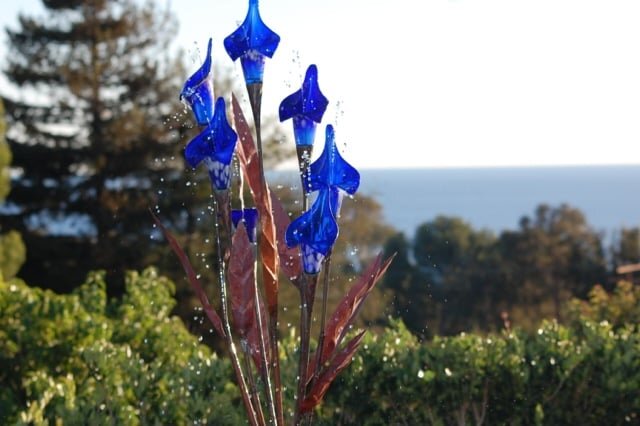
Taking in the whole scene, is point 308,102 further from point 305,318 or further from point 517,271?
point 517,271

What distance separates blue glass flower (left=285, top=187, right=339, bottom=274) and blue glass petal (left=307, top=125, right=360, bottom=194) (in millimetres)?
24

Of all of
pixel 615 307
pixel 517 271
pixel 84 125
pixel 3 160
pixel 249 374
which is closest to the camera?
pixel 249 374

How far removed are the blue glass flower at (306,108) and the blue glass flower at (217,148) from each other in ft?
0.44

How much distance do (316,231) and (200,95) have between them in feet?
1.27

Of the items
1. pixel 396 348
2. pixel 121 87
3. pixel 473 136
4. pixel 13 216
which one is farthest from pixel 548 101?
pixel 396 348

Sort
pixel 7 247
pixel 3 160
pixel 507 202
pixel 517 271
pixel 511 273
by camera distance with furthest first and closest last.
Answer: pixel 507 202, pixel 517 271, pixel 511 273, pixel 7 247, pixel 3 160

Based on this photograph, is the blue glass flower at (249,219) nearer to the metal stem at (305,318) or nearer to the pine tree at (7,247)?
the metal stem at (305,318)

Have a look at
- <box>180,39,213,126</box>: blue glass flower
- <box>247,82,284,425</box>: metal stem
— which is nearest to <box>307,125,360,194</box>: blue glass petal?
<box>247,82,284,425</box>: metal stem

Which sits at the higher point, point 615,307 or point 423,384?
point 423,384

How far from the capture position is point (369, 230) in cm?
→ 2519

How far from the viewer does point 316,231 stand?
157 centimetres

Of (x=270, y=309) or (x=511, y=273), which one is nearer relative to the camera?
(x=270, y=309)

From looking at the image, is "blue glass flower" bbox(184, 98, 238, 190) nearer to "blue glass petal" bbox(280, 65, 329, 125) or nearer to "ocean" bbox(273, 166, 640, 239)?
"blue glass petal" bbox(280, 65, 329, 125)

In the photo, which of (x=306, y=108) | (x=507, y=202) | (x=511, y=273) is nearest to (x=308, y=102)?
(x=306, y=108)
